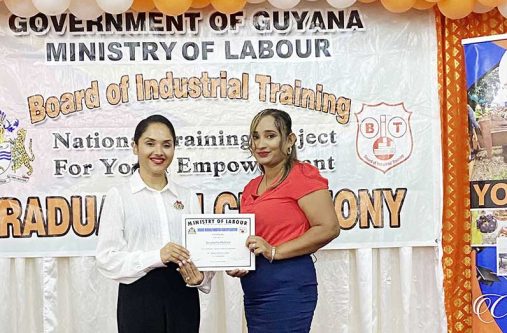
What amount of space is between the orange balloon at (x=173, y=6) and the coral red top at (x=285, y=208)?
1.10m

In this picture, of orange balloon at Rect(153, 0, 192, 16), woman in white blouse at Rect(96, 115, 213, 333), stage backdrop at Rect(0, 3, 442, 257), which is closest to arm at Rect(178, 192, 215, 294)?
woman in white blouse at Rect(96, 115, 213, 333)

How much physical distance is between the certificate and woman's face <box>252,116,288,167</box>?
0.86 feet

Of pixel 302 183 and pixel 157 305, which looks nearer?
pixel 157 305

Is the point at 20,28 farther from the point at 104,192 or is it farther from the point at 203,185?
the point at 203,185

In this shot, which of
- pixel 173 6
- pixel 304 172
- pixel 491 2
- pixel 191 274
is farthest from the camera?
pixel 491 2

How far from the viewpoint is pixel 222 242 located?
3.17 meters

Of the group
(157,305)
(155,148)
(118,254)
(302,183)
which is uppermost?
(155,148)

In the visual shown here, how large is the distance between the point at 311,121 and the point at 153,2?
107 centimetres

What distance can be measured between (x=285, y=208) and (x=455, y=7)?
1522 millimetres

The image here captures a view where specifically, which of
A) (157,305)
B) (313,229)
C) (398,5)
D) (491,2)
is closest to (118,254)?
(157,305)

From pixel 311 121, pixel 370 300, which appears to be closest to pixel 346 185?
pixel 311 121

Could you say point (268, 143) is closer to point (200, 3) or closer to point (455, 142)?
point (200, 3)

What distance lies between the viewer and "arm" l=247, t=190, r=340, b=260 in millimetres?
3082

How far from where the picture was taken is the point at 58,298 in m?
4.06
